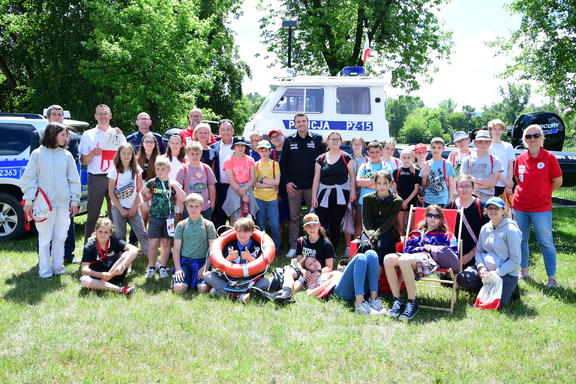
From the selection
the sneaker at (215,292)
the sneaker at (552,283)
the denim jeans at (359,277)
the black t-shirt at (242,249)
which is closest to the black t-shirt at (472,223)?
the sneaker at (552,283)

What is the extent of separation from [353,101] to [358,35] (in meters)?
9.73

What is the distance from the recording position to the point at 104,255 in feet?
18.1

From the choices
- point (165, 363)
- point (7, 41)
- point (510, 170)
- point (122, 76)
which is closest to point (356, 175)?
point (510, 170)

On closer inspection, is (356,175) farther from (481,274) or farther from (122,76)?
(122,76)

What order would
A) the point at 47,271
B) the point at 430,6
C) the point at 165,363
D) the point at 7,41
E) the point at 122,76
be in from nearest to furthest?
the point at 165,363
the point at 47,271
the point at 122,76
the point at 430,6
the point at 7,41

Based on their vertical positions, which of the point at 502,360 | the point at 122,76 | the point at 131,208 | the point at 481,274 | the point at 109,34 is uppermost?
the point at 109,34

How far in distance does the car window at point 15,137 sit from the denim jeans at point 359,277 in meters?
5.35

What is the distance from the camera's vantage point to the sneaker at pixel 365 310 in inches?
186

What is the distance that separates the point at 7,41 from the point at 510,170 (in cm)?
2241

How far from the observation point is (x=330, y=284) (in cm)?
525

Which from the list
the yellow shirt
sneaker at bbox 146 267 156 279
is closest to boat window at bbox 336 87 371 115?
the yellow shirt

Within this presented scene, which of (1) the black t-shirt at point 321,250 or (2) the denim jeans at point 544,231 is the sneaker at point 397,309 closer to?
(1) the black t-shirt at point 321,250

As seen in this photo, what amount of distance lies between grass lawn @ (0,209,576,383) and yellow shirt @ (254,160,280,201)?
1909 mm

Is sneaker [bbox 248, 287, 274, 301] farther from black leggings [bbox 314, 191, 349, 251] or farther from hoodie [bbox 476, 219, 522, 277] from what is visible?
hoodie [bbox 476, 219, 522, 277]
